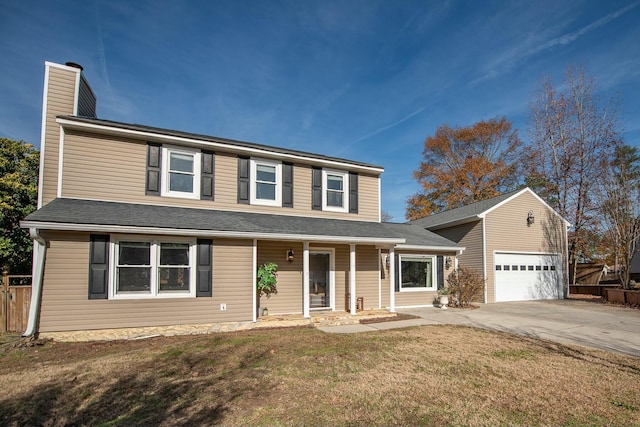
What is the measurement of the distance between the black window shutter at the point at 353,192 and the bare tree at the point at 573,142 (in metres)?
16.6

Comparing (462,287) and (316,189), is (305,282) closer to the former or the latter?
(316,189)

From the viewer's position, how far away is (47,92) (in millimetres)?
9586

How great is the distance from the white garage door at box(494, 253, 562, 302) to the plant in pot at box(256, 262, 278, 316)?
35.8ft

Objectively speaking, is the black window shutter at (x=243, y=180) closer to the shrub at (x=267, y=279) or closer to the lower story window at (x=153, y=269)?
the shrub at (x=267, y=279)

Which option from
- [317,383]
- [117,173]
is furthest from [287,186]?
[317,383]

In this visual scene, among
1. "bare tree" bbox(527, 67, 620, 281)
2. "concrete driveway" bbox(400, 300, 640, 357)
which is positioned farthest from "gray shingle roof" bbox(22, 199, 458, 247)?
"bare tree" bbox(527, 67, 620, 281)

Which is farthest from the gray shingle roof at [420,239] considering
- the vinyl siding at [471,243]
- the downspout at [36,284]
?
the downspout at [36,284]

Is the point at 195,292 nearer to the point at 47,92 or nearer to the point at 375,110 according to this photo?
the point at 47,92

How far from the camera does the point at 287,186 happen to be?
467 inches

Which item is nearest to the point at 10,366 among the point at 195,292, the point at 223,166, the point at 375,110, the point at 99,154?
the point at 195,292

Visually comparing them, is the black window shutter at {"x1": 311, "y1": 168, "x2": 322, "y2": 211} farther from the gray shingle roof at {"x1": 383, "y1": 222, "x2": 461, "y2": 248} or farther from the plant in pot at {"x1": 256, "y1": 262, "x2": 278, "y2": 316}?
the gray shingle roof at {"x1": 383, "y1": 222, "x2": 461, "y2": 248}

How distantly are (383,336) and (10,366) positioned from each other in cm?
721

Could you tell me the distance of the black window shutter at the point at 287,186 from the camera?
464 inches

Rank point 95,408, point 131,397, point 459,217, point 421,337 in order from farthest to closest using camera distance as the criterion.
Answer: point 459,217 < point 421,337 < point 131,397 < point 95,408
